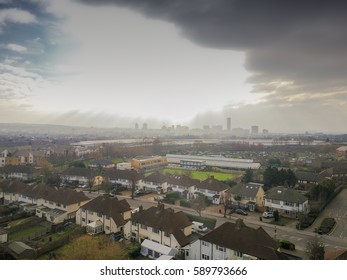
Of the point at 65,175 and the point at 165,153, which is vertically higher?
the point at 165,153

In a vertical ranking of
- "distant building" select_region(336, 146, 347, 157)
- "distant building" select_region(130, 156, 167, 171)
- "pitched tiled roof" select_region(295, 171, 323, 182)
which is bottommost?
"pitched tiled roof" select_region(295, 171, 323, 182)

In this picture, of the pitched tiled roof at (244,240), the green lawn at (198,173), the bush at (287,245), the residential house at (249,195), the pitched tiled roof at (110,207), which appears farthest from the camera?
the green lawn at (198,173)

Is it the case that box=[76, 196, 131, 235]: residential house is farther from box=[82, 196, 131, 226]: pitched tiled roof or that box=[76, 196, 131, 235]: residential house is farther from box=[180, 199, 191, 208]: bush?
box=[180, 199, 191, 208]: bush

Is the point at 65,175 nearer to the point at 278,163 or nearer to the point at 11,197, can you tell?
the point at 11,197

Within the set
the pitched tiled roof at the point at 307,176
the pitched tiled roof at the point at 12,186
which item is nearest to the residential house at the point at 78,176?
the pitched tiled roof at the point at 12,186

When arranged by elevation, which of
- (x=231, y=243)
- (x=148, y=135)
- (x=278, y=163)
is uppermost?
(x=148, y=135)

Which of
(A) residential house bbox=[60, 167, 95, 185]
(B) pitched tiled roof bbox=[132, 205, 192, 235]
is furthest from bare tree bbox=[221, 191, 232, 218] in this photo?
(A) residential house bbox=[60, 167, 95, 185]

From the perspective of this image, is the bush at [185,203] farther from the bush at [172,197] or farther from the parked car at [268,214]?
the parked car at [268,214]

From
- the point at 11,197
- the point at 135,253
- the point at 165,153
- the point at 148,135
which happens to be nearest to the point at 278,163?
the point at 165,153
